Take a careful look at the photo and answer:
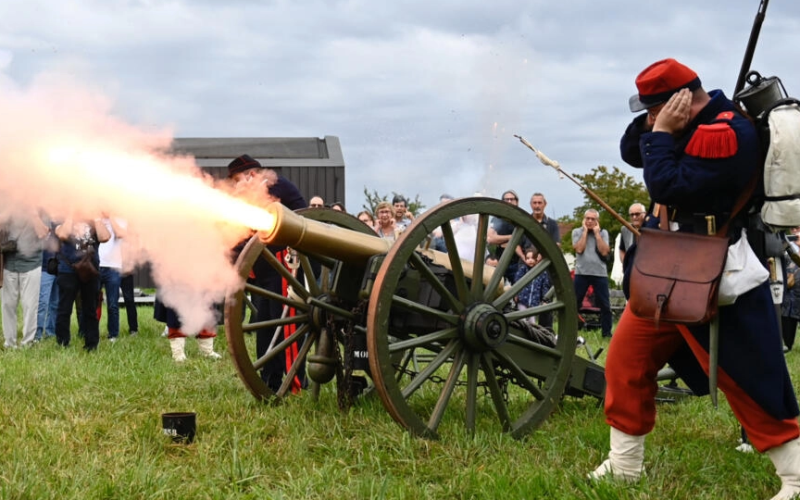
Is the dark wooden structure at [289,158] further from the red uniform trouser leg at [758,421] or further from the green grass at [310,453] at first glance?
the red uniform trouser leg at [758,421]

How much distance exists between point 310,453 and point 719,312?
6.79 feet

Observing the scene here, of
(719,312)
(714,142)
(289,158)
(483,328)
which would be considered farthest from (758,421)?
(289,158)

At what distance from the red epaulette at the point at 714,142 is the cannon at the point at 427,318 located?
1.37 meters

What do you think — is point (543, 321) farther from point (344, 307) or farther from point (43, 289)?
point (43, 289)

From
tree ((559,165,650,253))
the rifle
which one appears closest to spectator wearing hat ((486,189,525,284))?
the rifle

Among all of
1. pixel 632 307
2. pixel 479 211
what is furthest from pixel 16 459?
pixel 632 307

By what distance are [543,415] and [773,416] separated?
163 centimetres

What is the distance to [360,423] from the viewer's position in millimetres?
4723

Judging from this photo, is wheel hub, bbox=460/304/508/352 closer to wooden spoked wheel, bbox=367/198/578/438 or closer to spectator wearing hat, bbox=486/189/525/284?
wooden spoked wheel, bbox=367/198/578/438

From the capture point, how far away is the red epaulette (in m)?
3.36

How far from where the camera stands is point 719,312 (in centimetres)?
354

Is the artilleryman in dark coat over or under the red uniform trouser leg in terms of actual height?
over

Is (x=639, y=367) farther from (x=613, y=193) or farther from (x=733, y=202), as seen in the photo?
(x=613, y=193)

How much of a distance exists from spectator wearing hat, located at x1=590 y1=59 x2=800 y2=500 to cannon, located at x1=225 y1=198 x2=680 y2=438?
101 centimetres
